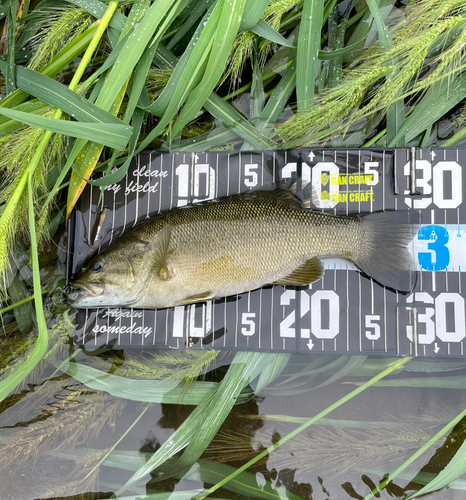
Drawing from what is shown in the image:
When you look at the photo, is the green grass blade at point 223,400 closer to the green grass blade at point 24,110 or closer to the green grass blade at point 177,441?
the green grass blade at point 177,441

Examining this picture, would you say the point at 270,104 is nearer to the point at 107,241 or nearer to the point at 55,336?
the point at 107,241

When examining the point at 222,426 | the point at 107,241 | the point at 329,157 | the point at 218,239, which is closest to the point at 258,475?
the point at 222,426

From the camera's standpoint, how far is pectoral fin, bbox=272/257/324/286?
238cm

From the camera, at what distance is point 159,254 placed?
233 centimetres

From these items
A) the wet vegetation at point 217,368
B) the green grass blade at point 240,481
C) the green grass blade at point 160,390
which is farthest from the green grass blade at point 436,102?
the green grass blade at point 240,481

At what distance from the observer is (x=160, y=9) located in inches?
77.2

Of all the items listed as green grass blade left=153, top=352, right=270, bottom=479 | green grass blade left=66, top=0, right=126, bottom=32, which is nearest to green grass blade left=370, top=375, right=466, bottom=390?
green grass blade left=153, top=352, right=270, bottom=479

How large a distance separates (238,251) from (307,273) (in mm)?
458

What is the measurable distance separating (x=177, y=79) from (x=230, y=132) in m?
0.58

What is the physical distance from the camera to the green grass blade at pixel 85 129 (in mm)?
1706

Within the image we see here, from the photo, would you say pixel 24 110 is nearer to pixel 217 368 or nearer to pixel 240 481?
pixel 217 368

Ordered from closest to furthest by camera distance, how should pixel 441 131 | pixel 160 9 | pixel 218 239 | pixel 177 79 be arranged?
1. pixel 160 9
2. pixel 177 79
3. pixel 218 239
4. pixel 441 131

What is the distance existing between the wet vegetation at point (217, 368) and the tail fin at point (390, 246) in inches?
21.5

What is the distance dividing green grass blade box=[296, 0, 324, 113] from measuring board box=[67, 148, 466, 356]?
359 millimetres
